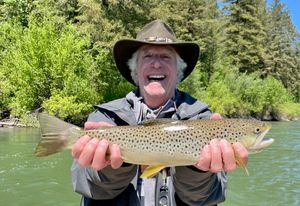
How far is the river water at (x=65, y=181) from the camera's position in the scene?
30.7 feet

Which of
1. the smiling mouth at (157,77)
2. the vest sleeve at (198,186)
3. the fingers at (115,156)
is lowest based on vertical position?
the vest sleeve at (198,186)

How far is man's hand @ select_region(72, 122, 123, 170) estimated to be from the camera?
8.18ft

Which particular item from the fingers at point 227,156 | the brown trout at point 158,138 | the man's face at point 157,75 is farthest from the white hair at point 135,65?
the fingers at point 227,156

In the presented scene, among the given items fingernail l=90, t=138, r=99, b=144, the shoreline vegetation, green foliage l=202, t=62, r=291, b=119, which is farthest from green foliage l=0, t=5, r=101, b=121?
fingernail l=90, t=138, r=99, b=144

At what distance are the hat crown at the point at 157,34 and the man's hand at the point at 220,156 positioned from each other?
3.21ft

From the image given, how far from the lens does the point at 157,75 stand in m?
3.08

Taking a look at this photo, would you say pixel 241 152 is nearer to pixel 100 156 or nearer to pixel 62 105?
pixel 100 156

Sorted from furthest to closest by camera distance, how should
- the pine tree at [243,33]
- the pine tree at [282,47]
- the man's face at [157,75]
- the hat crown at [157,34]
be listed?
the pine tree at [282,47] → the pine tree at [243,33] → the hat crown at [157,34] → the man's face at [157,75]

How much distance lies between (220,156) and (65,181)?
8.81 metres

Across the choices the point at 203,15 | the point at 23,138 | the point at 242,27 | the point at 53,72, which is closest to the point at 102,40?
the point at 53,72

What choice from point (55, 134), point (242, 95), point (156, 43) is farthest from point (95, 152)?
point (242, 95)

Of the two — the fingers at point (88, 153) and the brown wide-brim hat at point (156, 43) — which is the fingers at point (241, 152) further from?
the brown wide-brim hat at point (156, 43)

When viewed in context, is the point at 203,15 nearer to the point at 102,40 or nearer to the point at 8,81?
the point at 102,40

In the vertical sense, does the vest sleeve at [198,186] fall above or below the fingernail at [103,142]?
below
